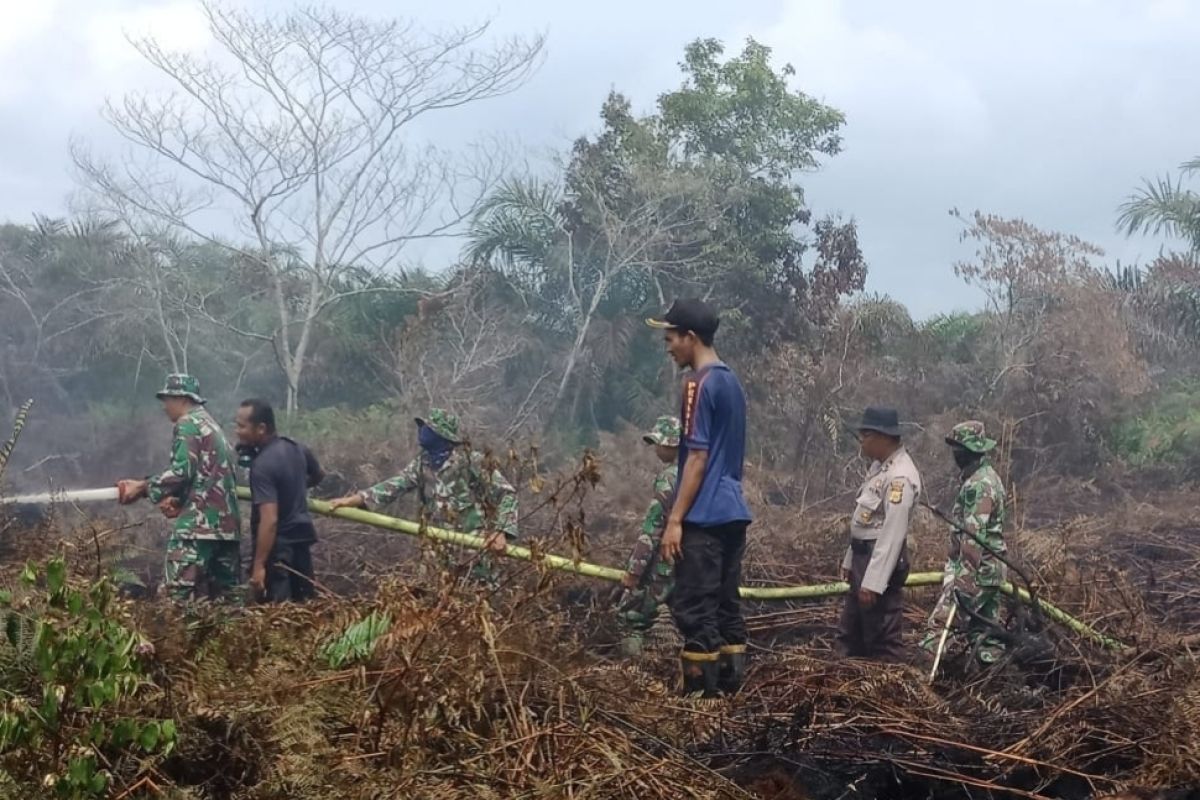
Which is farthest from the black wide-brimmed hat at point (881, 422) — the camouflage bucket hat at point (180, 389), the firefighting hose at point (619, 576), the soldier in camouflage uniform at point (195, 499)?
the camouflage bucket hat at point (180, 389)

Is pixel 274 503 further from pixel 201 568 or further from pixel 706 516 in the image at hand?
pixel 706 516

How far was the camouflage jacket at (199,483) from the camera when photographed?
727cm

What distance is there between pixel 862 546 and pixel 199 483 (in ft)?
12.2

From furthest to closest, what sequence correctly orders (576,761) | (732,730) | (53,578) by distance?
(732,730) < (576,761) < (53,578)

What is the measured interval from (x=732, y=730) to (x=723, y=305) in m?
13.3

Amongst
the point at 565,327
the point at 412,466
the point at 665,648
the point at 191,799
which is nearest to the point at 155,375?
the point at 565,327

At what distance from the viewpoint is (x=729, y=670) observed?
5.69m

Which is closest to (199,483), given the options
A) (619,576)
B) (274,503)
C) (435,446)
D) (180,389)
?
(274,503)

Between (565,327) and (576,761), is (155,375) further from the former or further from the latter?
(576,761)

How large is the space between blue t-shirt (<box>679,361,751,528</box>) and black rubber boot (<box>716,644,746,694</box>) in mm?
556

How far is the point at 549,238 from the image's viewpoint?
18.4 metres

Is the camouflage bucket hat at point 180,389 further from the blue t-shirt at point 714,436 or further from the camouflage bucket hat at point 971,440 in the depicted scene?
the camouflage bucket hat at point 971,440

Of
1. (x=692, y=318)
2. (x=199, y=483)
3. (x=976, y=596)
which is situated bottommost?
(x=199, y=483)

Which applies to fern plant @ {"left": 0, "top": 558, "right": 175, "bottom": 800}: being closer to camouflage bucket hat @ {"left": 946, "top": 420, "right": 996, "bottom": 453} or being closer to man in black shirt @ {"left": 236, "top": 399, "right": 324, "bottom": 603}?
man in black shirt @ {"left": 236, "top": 399, "right": 324, "bottom": 603}
